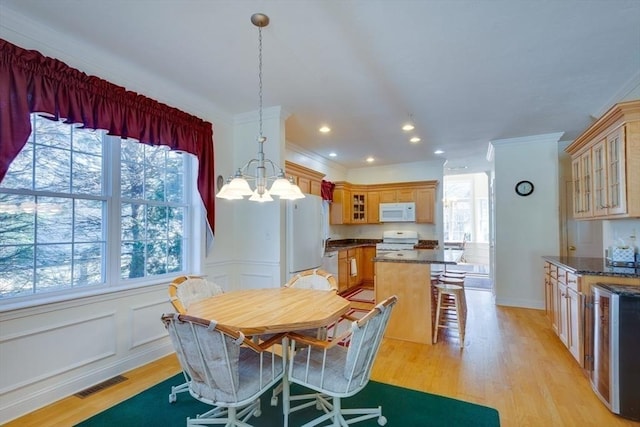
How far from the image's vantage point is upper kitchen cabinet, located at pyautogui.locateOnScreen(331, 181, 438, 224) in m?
6.63

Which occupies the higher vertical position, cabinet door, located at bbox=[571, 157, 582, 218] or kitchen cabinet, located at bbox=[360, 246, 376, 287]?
cabinet door, located at bbox=[571, 157, 582, 218]

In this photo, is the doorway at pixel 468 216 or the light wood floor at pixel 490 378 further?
the doorway at pixel 468 216

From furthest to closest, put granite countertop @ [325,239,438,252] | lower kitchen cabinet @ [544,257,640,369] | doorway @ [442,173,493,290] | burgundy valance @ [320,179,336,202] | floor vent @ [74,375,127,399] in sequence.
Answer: doorway @ [442,173,493,290] → granite countertop @ [325,239,438,252] → burgundy valance @ [320,179,336,202] → lower kitchen cabinet @ [544,257,640,369] → floor vent @ [74,375,127,399]

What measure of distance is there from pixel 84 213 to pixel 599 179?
4.94 m

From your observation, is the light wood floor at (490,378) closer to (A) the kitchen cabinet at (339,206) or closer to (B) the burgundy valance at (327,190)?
(B) the burgundy valance at (327,190)

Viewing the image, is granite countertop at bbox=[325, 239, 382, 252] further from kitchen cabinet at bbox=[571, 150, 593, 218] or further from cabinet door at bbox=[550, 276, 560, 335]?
kitchen cabinet at bbox=[571, 150, 593, 218]

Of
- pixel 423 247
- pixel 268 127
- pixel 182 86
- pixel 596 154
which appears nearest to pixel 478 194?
pixel 423 247

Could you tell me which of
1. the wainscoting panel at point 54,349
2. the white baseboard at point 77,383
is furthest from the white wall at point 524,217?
the wainscoting panel at point 54,349

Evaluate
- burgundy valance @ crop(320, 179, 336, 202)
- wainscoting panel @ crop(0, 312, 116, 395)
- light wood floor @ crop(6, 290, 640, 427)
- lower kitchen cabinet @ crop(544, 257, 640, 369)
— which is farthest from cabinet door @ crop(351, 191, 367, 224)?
wainscoting panel @ crop(0, 312, 116, 395)

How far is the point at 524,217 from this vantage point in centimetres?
499

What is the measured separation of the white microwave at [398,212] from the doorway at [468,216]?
3.30 metres

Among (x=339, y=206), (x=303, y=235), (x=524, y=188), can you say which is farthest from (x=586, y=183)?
(x=339, y=206)

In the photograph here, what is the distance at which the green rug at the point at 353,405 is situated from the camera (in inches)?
80.6

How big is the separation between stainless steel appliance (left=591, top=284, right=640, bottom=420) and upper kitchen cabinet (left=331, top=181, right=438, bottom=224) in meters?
4.44
